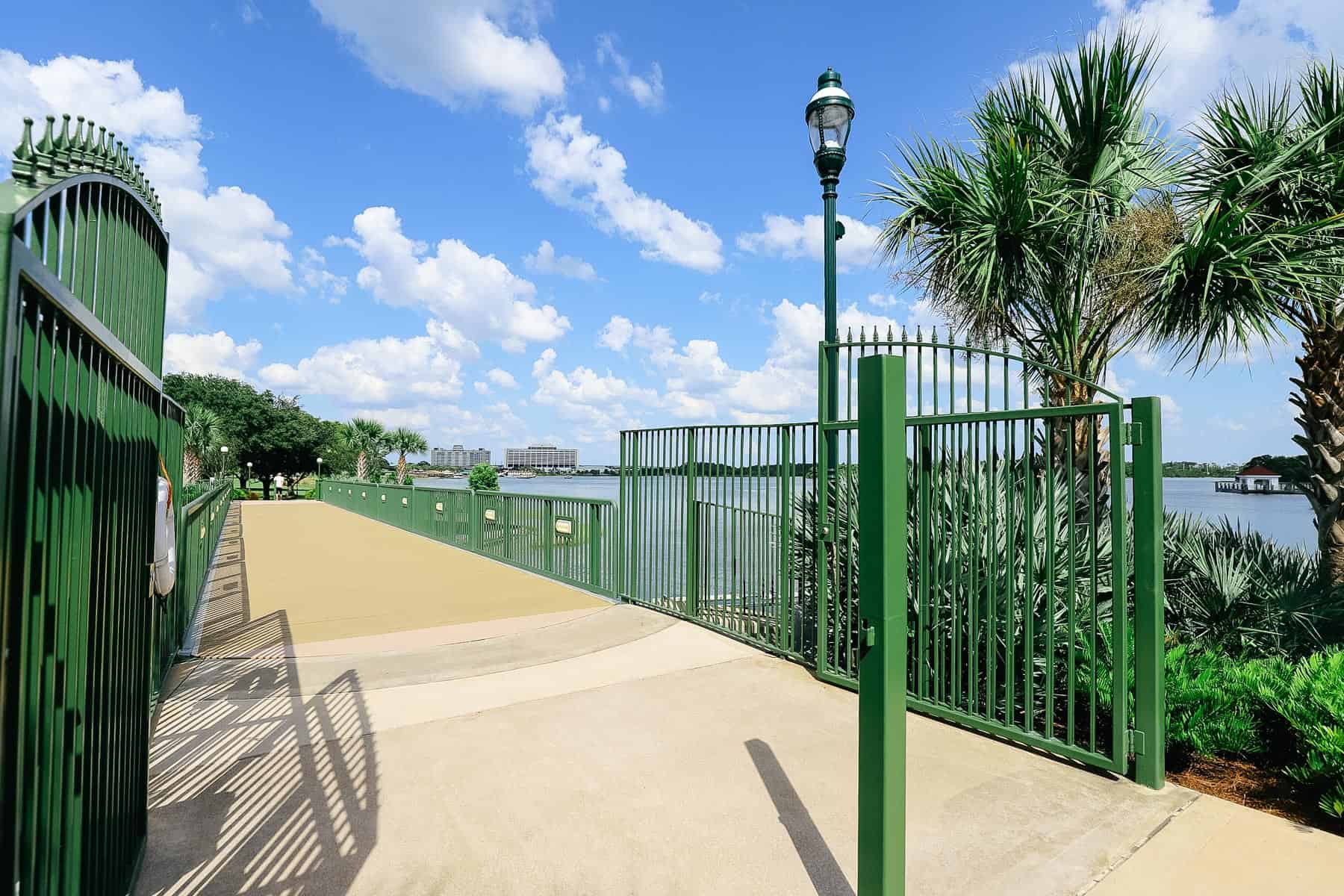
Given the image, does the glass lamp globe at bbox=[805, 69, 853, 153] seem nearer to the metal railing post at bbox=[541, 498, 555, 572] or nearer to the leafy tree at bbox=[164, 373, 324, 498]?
the metal railing post at bbox=[541, 498, 555, 572]

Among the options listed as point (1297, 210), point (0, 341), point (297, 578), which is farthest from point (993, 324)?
point (297, 578)

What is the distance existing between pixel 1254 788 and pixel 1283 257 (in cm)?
433

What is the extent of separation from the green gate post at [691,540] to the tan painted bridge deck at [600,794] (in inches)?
48.3

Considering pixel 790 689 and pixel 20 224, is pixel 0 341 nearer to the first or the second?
pixel 20 224

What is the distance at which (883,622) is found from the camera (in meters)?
2.26

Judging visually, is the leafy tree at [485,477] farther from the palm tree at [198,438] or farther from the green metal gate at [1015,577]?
the green metal gate at [1015,577]

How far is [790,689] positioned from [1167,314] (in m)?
5.15

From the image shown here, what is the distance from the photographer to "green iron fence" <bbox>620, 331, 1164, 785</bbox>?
12.2 feet

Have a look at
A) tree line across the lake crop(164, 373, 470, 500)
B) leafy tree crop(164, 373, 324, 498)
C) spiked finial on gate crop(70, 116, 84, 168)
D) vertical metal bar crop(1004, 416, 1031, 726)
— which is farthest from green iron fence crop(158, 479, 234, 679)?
leafy tree crop(164, 373, 324, 498)

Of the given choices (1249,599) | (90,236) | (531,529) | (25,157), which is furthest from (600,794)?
(531,529)

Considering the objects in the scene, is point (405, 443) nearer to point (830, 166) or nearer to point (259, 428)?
point (259, 428)

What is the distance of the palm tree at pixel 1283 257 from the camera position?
19.0ft

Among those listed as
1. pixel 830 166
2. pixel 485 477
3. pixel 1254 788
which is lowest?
pixel 1254 788

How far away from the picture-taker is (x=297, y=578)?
10.4m
